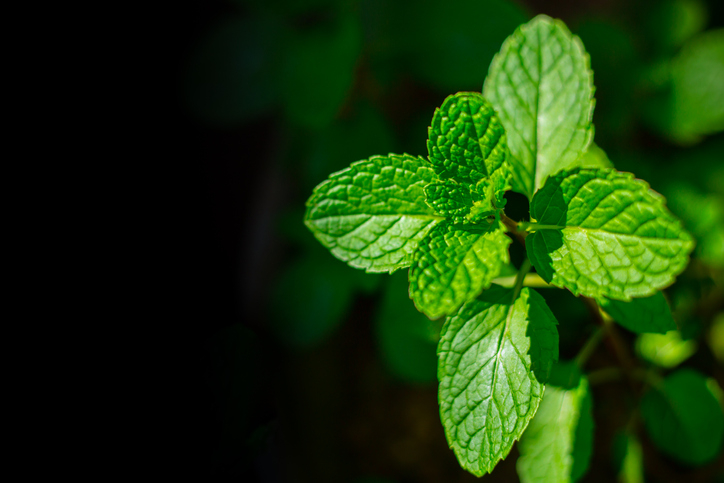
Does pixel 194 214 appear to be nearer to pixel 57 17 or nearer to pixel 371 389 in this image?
pixel 57 17

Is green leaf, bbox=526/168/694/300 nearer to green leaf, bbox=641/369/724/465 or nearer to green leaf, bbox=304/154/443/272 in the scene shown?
green leaf, bbox=304/154/443/272

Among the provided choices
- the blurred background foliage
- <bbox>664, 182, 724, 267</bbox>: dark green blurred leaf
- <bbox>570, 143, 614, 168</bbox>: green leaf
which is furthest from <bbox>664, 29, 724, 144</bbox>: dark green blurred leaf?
<bbox>570, 143, 614, 168</bbox>: green leaf

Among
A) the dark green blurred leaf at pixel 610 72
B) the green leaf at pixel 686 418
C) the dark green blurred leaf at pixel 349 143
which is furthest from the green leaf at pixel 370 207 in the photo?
the dark green blurred leaf at pixel 610 72

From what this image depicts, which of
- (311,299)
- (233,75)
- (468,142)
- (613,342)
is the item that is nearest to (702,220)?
(613,342)

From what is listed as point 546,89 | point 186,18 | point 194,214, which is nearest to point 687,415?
point 546,89

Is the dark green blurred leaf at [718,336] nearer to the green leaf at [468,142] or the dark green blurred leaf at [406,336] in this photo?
the dark green blurred leaf at [406,336]

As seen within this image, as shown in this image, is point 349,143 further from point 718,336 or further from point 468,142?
point 718,336
